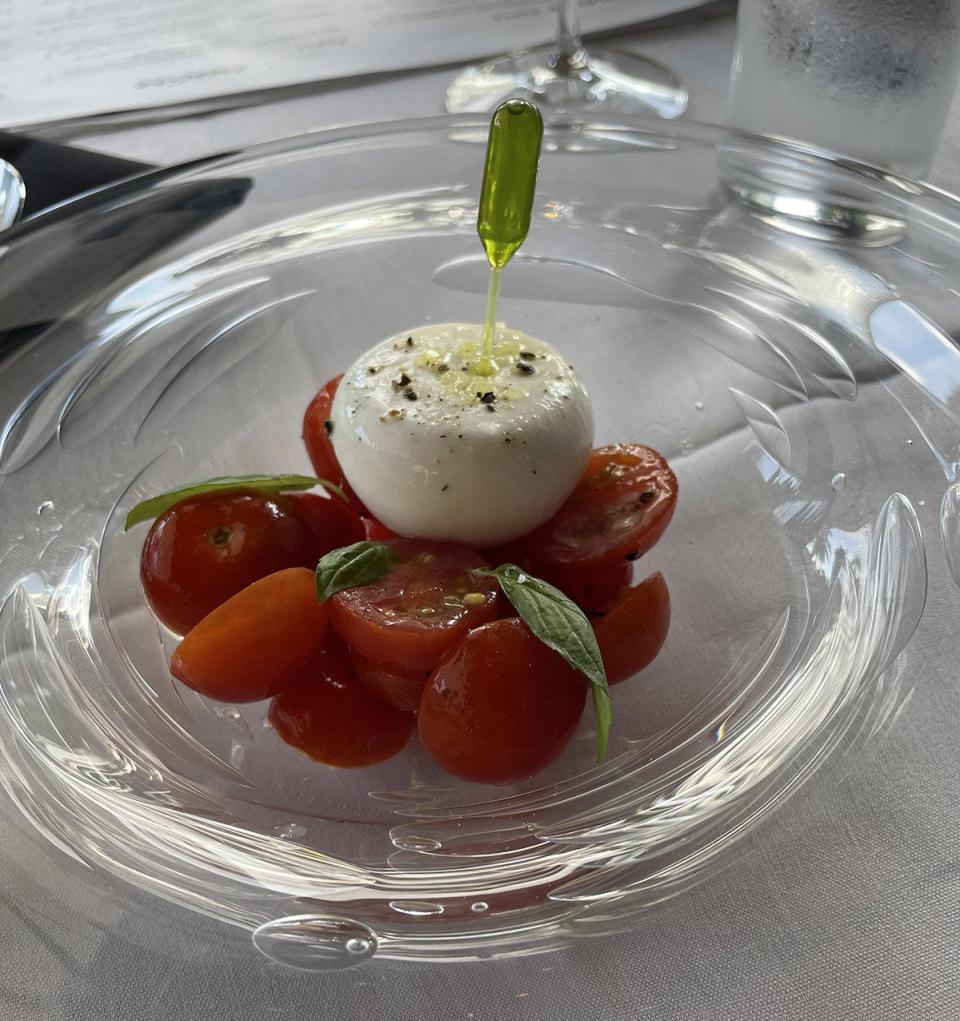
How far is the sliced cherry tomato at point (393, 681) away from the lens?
0.76 m

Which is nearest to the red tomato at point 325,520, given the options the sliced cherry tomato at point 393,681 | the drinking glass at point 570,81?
the sliced cherry tomato at point 393,681

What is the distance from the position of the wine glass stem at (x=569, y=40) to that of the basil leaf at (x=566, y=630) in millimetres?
1023

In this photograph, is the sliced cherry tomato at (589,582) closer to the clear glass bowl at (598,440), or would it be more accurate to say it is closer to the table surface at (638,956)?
the clear glass bowl at (598,440)

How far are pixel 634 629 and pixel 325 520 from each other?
264 millimetres

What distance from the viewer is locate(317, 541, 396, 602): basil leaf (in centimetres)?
78

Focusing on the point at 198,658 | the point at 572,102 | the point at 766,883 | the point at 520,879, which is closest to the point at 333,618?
the point at 198,658

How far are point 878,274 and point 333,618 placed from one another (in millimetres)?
601

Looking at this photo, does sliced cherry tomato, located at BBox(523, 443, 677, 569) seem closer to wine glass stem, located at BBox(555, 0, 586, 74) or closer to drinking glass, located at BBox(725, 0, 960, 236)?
drinking glass, located at BBox(725, 0, 960, 236)

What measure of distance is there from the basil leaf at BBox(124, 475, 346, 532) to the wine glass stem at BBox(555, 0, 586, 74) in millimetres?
931

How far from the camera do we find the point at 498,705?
2.32ft

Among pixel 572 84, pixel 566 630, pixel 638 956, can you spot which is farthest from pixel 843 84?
pixel 638 956

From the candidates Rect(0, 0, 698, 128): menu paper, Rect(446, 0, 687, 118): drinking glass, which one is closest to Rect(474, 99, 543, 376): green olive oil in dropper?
Rect(446, 0, 687, 118): drinking glass

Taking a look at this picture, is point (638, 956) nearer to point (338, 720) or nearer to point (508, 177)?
point (338, 720)

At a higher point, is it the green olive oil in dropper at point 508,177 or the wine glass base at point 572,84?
the green olive oil in dropper at point 508,177
